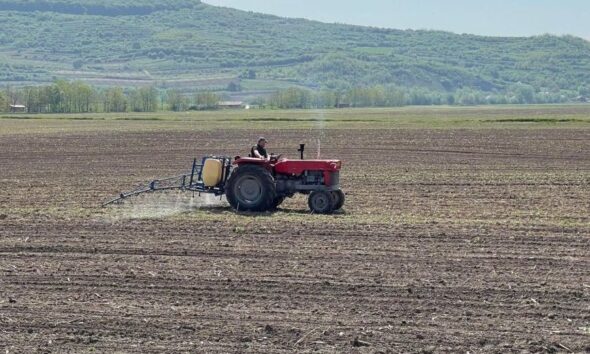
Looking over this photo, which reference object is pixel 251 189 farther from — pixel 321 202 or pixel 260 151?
pixel 321 202

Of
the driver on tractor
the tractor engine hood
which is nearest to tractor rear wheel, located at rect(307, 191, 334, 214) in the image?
the tractor engine hood

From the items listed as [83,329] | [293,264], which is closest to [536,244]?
[293,264]

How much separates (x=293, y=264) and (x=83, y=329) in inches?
157

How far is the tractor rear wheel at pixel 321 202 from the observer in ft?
66.0

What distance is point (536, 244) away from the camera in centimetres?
1611

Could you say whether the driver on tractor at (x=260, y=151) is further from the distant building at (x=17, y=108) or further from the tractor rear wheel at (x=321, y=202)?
the distant building at (x=17, y=108)

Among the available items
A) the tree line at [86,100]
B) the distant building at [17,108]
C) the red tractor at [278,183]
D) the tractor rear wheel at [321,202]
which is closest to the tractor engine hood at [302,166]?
the red tractor at [278,183]

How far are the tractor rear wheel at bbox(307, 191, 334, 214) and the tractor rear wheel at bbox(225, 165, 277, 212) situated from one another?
2.36 feet

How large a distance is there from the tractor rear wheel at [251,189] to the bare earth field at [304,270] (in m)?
0.39

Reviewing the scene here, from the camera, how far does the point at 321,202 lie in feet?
66.3

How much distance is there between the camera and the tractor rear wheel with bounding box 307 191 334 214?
66.0ft

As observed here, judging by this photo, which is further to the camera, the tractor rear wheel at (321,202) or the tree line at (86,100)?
the tree line at (86,100)

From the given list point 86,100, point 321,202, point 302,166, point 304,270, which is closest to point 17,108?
point 86,100

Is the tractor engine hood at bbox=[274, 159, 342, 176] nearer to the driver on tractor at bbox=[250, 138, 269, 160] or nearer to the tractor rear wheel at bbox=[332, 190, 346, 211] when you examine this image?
the driver on tractor at bbox=[250, 138, 269, 160]
